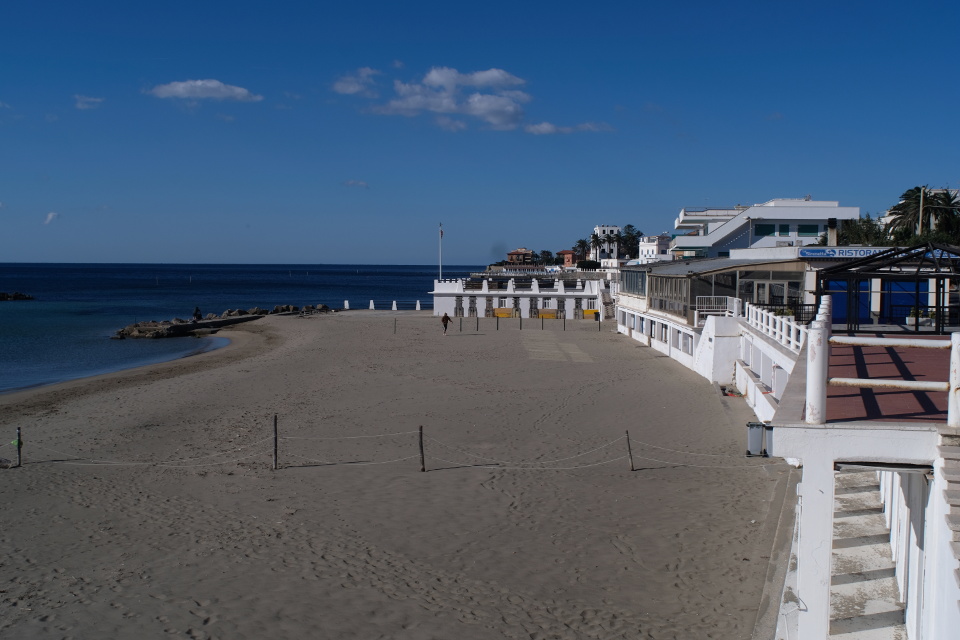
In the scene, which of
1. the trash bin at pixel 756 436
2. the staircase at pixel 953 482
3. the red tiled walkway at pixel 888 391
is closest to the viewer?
the staircase at pixel 953 482

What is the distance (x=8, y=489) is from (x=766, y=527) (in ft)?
45.3

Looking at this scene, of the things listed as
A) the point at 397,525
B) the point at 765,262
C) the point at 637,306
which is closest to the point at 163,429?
the point at 397,525

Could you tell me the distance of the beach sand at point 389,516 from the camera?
921 centimetres

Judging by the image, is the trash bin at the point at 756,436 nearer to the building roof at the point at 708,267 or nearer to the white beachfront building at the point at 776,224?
the building roof at the point at 708,267

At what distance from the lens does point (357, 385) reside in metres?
25.6

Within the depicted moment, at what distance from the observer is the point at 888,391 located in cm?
797

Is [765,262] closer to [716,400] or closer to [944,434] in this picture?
[716,400]

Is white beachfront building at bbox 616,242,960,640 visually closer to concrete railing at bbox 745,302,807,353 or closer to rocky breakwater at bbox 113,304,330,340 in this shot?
concrete railing at bbox 745,302,807,353

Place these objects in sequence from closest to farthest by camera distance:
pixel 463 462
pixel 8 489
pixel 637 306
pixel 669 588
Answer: pixel 669 588 → pixel 8 489 → pixel 463 462 → pixel 637 306

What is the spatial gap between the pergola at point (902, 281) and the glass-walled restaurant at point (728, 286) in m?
1.77

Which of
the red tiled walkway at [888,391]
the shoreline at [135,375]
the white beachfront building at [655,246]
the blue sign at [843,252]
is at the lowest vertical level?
the shoreline at [135,375]

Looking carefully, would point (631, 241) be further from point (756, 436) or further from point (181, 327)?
point (756, 436)

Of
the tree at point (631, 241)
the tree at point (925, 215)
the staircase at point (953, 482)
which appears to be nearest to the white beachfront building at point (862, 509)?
the staircase at point (953, 482)

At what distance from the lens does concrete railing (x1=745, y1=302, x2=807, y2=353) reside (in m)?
14.5
